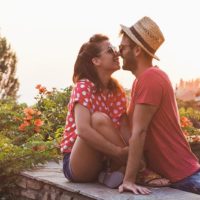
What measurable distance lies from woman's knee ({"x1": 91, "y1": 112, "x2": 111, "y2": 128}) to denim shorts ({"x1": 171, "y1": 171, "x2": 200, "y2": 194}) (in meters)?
0.74

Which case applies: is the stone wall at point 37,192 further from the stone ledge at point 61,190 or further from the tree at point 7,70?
the tree at point 7,70

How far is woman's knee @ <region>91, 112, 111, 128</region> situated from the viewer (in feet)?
12.5

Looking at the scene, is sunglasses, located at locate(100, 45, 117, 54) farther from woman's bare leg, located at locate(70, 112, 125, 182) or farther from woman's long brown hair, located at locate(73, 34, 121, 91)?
woman's bare leg, located at locate(70, 112, 125, 182)

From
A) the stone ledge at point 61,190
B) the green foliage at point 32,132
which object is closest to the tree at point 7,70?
the green foliage at point 32,132

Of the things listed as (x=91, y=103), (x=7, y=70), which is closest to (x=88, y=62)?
(x=91, y=103)

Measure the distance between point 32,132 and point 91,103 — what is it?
127 inches

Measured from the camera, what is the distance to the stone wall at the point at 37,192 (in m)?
A: 4.16

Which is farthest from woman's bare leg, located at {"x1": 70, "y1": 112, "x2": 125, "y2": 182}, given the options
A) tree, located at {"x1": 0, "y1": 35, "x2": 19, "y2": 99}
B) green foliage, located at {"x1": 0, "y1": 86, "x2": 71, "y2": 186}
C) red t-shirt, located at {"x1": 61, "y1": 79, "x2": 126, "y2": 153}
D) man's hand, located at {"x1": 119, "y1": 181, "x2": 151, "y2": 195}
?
tree, located at {"x1": 0, "y1": 35, "x2": 19, "y2": 99}

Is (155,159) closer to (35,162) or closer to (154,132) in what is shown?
(154,132)

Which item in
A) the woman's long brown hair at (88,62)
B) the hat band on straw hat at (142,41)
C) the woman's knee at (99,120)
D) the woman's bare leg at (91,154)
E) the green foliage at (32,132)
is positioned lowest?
the green foliage at (32,132)

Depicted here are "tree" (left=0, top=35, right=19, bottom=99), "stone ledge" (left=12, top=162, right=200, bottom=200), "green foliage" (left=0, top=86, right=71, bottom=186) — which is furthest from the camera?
"tree" (left=0, top=35, right=19, bottom=99)

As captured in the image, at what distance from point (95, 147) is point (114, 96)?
0.60 metres

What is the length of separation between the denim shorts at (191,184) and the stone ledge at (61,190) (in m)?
0.12

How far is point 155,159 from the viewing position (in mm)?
3996
